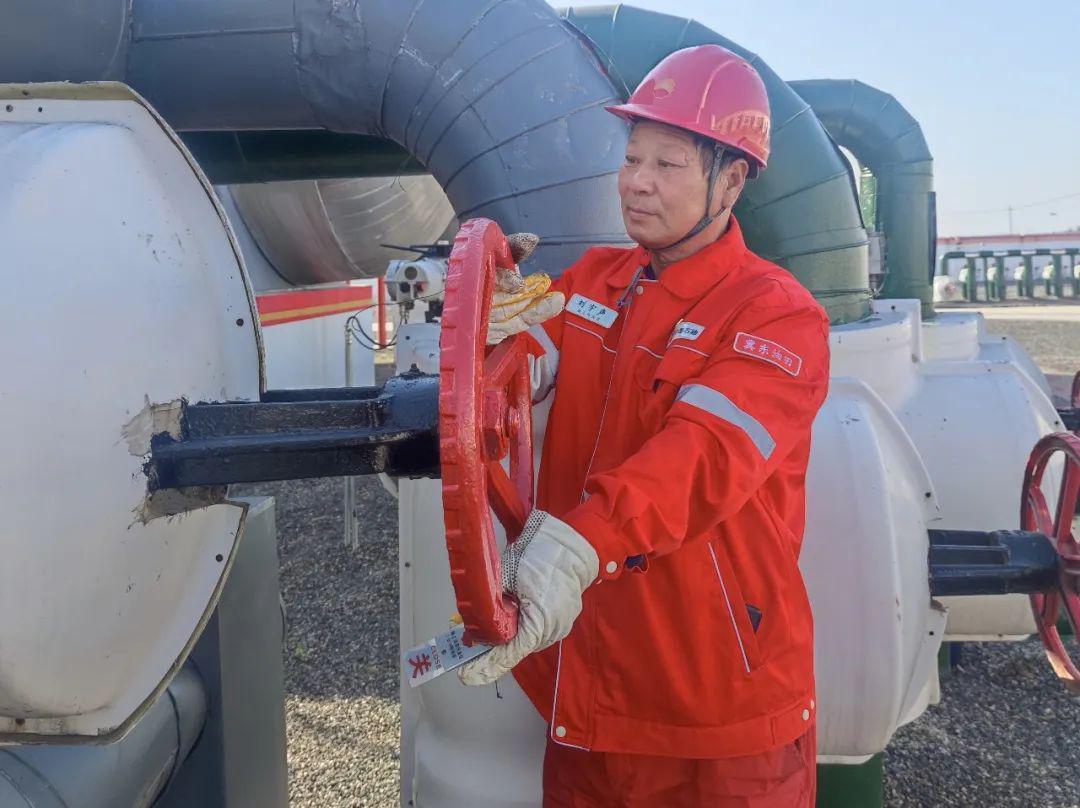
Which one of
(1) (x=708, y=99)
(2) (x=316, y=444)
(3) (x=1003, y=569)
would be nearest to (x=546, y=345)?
(1) (x=708, y=99)

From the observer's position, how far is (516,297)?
1268 mm

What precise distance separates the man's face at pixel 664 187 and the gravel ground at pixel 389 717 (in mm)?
1939

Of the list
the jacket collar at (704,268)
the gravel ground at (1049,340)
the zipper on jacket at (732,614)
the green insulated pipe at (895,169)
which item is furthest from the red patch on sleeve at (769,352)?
the gravel ground at (1049,340)

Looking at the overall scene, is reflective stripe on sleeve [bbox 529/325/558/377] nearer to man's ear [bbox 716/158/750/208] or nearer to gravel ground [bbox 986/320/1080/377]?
man's ear [bbox 716/158/750/208]

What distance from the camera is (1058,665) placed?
76.3 inches

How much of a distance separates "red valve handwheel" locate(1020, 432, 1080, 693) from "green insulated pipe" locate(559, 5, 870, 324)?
43.4 inches

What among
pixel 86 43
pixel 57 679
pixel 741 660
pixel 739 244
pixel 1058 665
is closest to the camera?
pixel 57 679

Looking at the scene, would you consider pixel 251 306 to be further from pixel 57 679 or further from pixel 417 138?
pixel 417 138

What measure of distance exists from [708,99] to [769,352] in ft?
1.47

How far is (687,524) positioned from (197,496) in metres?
0.61

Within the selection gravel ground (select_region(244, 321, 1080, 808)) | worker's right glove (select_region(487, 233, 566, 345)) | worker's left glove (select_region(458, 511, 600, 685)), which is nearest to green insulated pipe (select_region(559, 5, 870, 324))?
gravel ground (select_region(244, 321, 1080, 808))

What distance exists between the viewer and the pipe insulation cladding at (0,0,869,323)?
208 centimetres

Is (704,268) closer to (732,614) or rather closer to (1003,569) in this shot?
(732,614)

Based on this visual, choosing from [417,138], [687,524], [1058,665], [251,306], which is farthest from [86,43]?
[1058,665]
